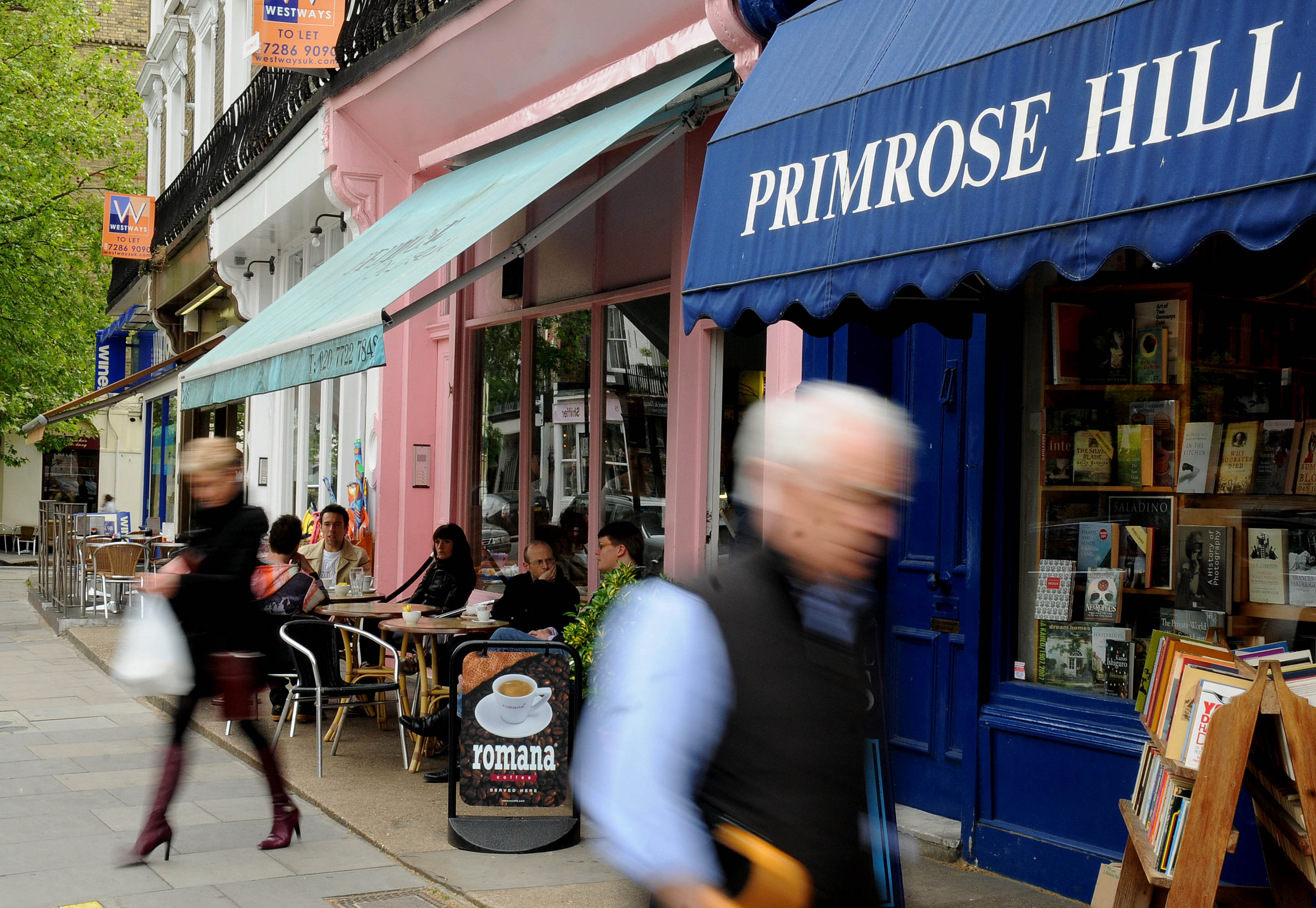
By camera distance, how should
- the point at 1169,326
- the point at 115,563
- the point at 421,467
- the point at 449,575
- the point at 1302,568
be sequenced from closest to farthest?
the point at 1302,568, the point at 1169,326, the point at 449,575, the point at 421,467, the point at 115,563

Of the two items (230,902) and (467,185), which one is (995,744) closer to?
(230,902)

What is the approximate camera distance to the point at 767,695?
6.79 ft

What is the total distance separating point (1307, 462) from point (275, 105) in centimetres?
1167

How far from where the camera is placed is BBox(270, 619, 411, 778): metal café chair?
24.8 ft

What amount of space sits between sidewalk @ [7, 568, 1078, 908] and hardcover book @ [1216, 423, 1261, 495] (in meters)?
1.79

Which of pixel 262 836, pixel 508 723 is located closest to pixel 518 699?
pixel 508 723

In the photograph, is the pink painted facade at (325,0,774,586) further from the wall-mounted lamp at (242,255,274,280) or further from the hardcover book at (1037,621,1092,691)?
the wall-mounted lamp at (242,255,274,280)

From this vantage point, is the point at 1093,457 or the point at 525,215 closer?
the point at 1093,457

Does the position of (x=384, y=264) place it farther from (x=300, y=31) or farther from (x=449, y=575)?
(x=300, y=31)

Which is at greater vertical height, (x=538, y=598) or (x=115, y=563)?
(x=538, y=598)

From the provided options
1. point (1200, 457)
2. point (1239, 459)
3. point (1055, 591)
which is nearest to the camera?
point (1239, 459)

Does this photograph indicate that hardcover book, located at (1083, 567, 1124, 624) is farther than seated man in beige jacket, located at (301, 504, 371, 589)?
No

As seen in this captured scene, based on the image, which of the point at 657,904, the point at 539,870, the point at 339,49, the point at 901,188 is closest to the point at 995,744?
the point at 539,870

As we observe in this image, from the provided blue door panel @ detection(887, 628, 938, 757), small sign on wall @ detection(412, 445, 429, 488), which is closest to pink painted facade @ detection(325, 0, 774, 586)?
small sign on wall @ detection(412, 445, 429, 488)
